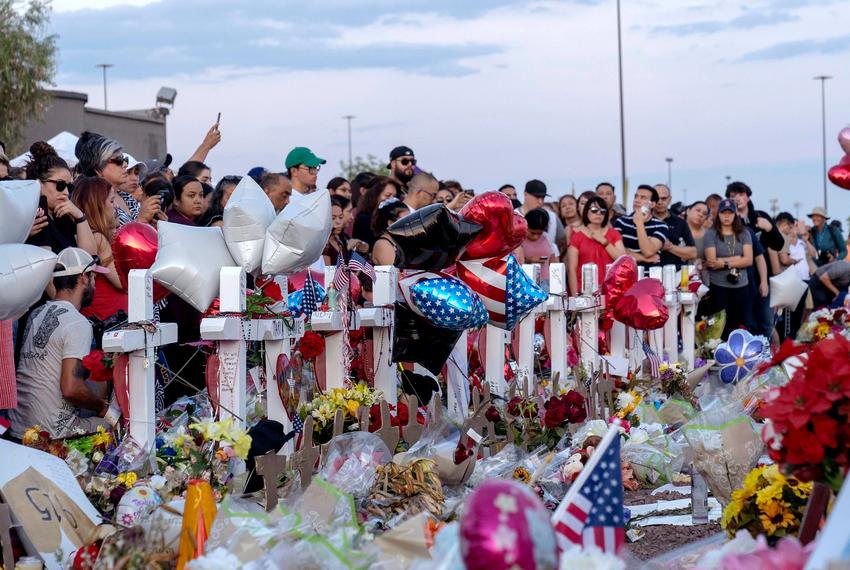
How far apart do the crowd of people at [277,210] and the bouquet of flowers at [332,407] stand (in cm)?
65

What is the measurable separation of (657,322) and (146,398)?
5.30 meters

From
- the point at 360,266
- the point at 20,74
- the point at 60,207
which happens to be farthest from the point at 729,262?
the point at 20,74

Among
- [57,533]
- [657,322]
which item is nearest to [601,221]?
[657,322]

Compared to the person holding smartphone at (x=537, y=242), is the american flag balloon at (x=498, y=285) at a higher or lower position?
lower

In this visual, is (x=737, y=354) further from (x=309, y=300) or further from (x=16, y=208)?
(x=16, y=208)

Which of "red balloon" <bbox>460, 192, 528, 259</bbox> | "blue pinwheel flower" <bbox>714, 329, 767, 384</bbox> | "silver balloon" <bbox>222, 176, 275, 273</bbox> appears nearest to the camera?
"silver balloon" <bbox>222, 176, 275, 273</bbox>

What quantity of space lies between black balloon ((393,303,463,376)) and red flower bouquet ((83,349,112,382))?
5.47ft

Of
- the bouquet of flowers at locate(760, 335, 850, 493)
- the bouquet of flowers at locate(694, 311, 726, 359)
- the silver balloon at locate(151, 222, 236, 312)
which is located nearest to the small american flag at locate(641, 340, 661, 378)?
the bouquet of flowers at locate(694, 311, 726, 359)

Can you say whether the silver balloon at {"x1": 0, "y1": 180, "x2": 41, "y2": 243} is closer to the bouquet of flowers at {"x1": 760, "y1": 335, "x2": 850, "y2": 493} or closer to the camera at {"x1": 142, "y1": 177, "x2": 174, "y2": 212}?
the bouquet of flowers at {"x1": 760, "y1": 335, "x2": 850, "y2": 493}

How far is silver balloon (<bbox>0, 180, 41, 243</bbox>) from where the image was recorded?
4.33m

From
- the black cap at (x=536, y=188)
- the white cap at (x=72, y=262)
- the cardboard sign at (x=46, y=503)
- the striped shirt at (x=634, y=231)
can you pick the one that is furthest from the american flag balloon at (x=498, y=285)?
the striped shirt at (x=634, y=231)

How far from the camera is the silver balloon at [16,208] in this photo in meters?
4.33

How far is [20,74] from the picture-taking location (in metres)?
29.0

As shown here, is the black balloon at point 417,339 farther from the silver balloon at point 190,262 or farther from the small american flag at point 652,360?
the small american flag at point 652,360
